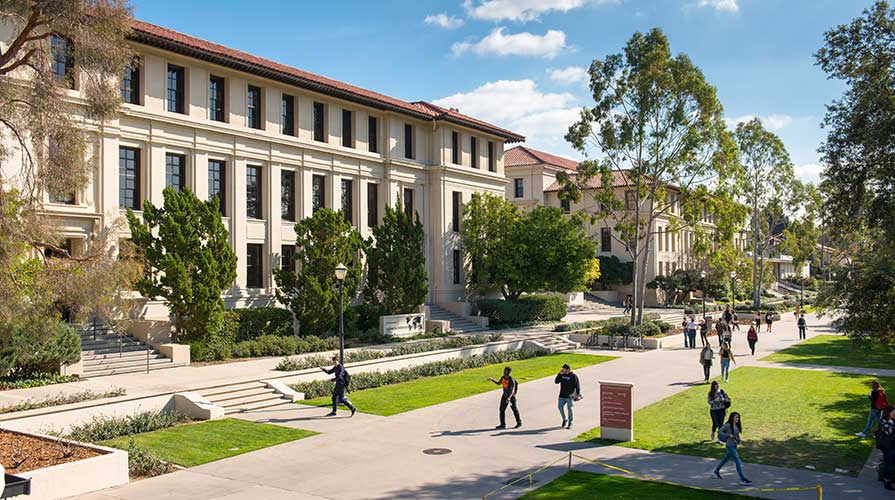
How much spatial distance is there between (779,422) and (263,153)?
80.1 feet

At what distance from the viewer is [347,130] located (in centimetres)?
3816

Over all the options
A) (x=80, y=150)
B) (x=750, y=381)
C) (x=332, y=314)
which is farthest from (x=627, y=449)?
(x=332, y=314)

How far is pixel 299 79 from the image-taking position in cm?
3362

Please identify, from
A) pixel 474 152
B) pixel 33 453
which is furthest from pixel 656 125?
pixel 33 453

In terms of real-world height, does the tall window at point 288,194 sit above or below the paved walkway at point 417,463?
above

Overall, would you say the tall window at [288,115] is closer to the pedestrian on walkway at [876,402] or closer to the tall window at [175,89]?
the tall window at [175,89]

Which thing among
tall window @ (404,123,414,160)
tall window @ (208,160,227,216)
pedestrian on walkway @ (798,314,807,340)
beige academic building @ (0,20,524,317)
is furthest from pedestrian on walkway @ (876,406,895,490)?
tall window @ (404,123,414,160)

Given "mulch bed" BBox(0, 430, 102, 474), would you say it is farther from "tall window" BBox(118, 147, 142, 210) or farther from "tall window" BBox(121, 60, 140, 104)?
"tall window" BBox(121, 60, 140, 104)

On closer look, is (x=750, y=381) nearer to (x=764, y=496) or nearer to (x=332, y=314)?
(x=764, y=496)

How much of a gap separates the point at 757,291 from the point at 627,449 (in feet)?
165

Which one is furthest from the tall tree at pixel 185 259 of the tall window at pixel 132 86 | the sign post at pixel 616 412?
the sign post at pixel 616 412

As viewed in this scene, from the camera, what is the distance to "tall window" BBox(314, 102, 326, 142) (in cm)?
3618

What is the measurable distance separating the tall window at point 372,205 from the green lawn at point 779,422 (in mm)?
21348

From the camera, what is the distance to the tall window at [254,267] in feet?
108
